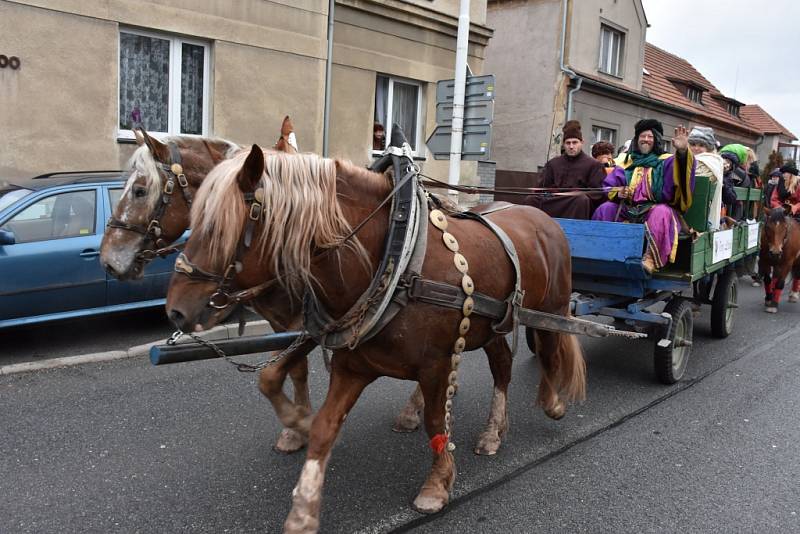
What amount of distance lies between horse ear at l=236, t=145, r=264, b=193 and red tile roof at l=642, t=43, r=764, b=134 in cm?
1887

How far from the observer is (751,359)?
6.22 metres

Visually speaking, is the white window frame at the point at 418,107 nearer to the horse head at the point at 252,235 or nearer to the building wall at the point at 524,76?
the building wall at the point at 524,76

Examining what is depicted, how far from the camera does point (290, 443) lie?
12.3 feet

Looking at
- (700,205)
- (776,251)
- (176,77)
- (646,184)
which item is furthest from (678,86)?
(646,184)

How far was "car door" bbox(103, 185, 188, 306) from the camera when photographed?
580 centimetres

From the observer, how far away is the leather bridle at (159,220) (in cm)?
338

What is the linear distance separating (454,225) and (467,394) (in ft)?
7.06

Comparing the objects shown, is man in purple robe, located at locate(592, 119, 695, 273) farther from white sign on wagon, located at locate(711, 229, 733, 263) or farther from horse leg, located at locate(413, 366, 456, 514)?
horse leg, located at locate(413, 366, 456, 514)

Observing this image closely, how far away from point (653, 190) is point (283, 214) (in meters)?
3.91

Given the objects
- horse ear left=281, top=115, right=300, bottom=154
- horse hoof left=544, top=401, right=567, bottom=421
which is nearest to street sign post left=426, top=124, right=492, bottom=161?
horse ear left=281, top=115, right=300, bottom=154

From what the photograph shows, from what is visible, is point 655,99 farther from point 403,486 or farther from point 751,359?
point 403,486

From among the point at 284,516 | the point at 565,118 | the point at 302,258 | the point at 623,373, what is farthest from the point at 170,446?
the point at 565,118

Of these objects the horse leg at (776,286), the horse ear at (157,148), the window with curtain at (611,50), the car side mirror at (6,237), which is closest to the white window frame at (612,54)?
the window with curtain at (611,50)

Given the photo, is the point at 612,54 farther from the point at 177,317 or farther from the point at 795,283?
the point at 177,317
